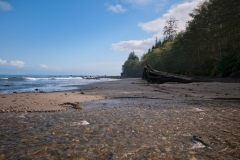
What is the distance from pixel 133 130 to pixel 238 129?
2626mm

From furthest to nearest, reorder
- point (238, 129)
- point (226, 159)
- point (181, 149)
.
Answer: point (238, 129) < point (181, 149) < point (226, 159)

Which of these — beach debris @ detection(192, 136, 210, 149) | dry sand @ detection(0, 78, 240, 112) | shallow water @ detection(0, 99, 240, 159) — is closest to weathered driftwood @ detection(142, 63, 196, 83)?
dry sand @ detection(0, 78, 240, 112)

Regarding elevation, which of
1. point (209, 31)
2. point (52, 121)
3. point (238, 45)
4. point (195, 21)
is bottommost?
point (52, 121)

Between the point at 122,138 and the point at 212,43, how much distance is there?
126 ft

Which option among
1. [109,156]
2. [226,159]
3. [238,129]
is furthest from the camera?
[238,129]

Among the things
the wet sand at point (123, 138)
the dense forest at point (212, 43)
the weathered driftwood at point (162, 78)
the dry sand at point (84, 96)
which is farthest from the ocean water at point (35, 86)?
the dense forest at point (212, 43)

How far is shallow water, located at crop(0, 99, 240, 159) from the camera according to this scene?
9.39 ft

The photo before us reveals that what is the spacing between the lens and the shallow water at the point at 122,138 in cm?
286

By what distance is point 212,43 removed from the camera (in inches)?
1373

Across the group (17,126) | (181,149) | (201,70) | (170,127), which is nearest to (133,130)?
(170,127)

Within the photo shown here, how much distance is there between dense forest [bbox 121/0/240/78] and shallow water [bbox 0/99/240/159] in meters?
22.7

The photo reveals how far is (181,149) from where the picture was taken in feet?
9.91

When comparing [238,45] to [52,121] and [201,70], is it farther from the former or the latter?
[52,121]

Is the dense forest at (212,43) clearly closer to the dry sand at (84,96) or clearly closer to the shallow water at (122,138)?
the dry sand at (84,96)
